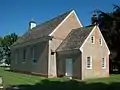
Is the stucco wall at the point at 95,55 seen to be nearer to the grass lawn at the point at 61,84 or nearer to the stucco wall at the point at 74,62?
the stucco wall at the point at 74,62

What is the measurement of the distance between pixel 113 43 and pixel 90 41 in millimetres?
13365

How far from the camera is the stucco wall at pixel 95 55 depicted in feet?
106

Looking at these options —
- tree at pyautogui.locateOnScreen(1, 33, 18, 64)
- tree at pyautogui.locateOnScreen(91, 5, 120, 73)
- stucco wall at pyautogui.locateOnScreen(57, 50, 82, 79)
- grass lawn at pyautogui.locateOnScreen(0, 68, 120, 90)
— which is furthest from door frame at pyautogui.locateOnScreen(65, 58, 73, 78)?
tree at pyautogui.locateOnScreen(1, 33, 18, 64)

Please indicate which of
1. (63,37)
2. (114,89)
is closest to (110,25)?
(63,37)

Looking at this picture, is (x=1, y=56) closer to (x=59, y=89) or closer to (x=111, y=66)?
(x=111, y=66)

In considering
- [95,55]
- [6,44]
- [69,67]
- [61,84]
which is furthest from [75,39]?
[6,44]

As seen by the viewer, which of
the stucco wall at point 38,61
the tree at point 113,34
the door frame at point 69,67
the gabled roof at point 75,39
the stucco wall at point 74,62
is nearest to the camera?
the stucco wall at point 74,62

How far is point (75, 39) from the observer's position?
1377 inches

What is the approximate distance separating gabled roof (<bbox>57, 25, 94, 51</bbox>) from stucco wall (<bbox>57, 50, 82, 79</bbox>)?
742 millimetres

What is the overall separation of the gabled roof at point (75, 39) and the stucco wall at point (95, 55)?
81cm

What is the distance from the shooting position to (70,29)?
38625mm

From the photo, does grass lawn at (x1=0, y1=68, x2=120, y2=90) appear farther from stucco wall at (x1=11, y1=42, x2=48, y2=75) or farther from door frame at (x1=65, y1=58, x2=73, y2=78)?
stucco wall at (x1=11, y1=42, x2=48, y2=75)

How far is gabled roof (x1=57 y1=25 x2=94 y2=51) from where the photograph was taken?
1309 inches

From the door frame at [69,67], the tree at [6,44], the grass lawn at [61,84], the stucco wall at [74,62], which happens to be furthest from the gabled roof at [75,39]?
the tree at [6,44]
